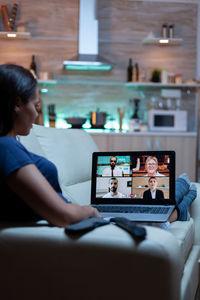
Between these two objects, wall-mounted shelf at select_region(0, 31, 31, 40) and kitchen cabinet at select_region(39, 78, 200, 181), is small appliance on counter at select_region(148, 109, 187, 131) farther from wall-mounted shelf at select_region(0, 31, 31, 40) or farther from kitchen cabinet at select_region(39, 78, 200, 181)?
wall-mounted shelf at select_region(0, 31, 31, 40)

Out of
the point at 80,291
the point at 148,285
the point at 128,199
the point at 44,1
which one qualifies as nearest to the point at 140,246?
the point at 148,285

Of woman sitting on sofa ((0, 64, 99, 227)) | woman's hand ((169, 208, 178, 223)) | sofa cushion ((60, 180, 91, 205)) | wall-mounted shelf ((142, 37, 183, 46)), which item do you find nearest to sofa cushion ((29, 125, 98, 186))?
sofa cushion ((60, 180, 91, 205))

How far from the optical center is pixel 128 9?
5.51 meters

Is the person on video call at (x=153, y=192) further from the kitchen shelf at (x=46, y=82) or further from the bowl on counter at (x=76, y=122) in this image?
the kitchen shelf at (x=46, y=82)

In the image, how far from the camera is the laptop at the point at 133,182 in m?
1.94

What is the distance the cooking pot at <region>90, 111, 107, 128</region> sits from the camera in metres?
5.21

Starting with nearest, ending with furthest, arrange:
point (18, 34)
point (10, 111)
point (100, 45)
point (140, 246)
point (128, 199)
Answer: point (140, 246), point (10, 111), point (128, 199), point (18, 34), point (100, 45)

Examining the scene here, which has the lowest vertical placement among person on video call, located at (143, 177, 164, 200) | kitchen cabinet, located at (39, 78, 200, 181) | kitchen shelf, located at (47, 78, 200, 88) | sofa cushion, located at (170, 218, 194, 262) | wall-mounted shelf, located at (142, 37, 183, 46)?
sofa cushion, located at (170, 218, 194, 262)

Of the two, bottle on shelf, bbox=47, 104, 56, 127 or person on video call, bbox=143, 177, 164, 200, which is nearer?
person on video call, bbox=143, 177, 164, 200

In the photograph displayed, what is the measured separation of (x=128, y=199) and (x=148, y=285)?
0.94m

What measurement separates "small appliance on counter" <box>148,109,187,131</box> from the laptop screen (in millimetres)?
3254

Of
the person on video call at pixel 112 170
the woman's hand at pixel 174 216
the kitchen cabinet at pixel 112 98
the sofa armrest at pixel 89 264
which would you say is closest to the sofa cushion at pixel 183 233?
the woman's hand at pixel 174 216

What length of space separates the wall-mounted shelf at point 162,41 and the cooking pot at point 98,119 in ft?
3.81

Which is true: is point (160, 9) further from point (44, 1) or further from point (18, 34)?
point (18, 34)
